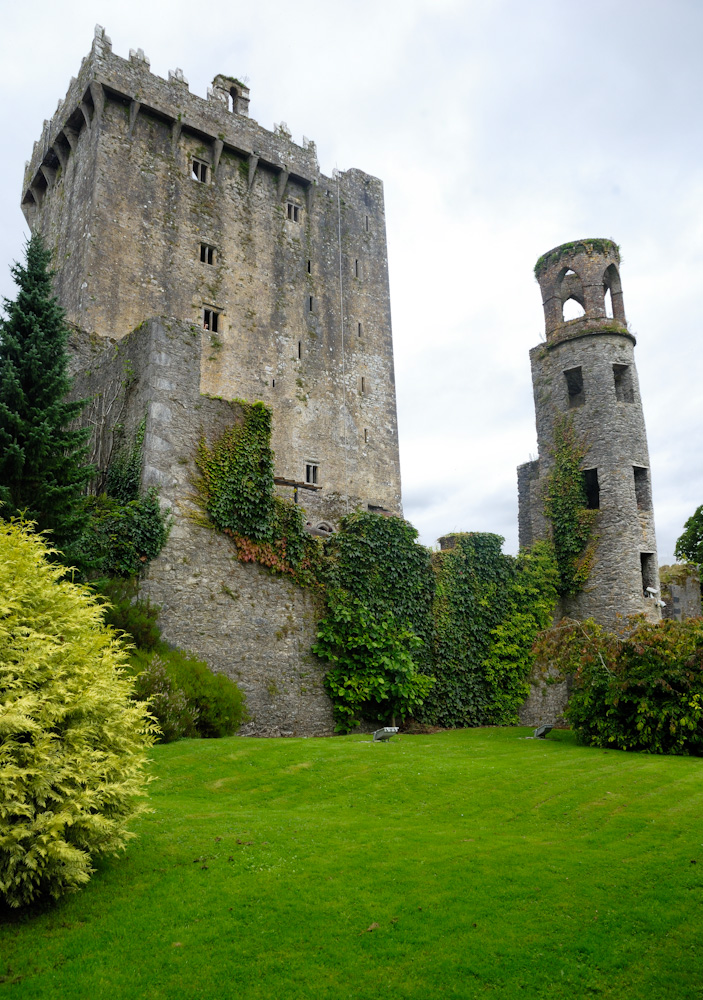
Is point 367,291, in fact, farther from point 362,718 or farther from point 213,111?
point 362,718

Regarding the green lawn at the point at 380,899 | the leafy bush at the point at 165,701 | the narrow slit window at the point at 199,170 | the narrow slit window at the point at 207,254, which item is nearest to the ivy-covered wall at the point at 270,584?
the leafy bush at the point at 165,701

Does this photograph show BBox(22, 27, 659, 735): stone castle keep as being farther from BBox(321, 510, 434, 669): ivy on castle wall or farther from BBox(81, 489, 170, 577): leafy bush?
BBox(321, 510, 434, 669): ivy on castle wall

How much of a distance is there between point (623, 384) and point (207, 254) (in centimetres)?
1628

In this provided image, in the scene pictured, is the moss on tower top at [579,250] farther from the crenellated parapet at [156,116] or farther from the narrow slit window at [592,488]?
the crenellated parapet at [156,116]

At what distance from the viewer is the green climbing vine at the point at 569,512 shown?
24.0m

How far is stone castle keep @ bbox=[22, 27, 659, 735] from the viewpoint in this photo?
51.2 ft

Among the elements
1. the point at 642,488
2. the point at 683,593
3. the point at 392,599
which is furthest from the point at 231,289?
the point at 683,593

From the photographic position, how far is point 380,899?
628 centimetres

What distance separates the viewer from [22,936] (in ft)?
18.2

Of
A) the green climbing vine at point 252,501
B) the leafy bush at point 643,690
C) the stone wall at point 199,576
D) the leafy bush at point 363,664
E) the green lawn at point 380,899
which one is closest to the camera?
the green lawn at point 380,899

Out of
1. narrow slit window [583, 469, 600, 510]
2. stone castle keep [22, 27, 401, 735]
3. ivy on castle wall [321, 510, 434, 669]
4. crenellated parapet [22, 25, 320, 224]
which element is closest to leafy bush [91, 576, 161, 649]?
stone castle keep [22, 27, 401, 735]

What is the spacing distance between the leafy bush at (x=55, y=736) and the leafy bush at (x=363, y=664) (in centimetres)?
957

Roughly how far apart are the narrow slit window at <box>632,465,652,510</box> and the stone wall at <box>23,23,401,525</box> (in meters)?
9.91

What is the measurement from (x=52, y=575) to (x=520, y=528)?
72.6 ft
